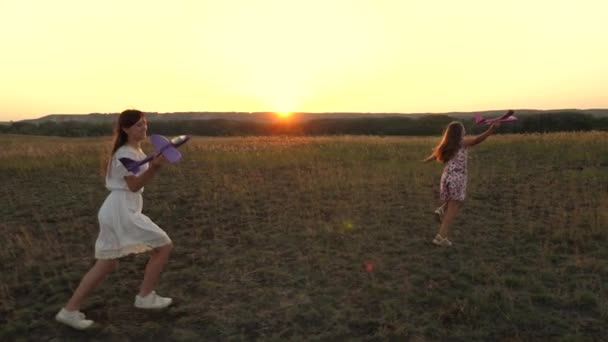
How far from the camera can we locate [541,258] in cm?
594

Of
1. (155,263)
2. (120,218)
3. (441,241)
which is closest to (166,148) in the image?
(120,218)

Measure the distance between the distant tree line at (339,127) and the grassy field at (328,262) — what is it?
36.8 m

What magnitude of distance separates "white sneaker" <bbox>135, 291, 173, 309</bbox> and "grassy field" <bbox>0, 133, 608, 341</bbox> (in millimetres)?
91

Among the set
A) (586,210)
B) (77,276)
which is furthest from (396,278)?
(586,210)

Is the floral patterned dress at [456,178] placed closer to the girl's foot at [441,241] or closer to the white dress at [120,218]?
the girl's foot at [441,241]

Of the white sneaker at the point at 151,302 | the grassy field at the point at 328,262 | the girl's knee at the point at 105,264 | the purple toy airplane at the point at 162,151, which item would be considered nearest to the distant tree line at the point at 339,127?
the grassy field at the point at 328,262

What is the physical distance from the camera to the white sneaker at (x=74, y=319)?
14.2 ft

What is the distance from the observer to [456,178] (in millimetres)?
6637

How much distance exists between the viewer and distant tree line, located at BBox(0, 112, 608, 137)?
164 feet

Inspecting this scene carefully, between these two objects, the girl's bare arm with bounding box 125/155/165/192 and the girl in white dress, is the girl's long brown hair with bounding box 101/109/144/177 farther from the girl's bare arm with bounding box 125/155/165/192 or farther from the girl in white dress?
the girl's bare arm with bounding box 125/155/165/192

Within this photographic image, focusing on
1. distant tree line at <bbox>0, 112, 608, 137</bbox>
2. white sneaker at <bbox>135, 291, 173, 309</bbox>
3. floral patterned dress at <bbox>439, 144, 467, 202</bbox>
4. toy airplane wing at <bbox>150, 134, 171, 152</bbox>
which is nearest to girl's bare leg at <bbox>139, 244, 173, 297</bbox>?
white sneaker at <bbox>135, 291, 173, 309</bbox>

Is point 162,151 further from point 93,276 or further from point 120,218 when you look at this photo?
point 93,276

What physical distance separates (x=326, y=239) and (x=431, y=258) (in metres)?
1.52

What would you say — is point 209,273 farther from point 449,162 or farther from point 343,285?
point 449,162
